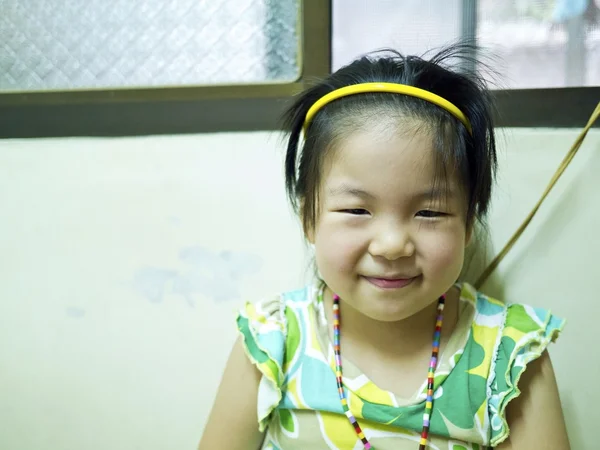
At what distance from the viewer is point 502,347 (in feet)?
2.44

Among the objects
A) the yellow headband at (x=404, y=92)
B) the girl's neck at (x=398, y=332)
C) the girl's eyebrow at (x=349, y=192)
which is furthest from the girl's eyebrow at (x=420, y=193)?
the girl's neck at (x=398, y=332)

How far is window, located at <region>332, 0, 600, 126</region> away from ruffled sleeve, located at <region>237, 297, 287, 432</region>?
1.68 feet

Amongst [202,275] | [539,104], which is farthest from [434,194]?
[202,275]

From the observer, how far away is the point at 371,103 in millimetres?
682

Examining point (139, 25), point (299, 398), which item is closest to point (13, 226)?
point (139, 25)

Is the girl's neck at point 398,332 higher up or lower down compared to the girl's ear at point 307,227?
lower down

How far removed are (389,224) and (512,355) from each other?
27 cm

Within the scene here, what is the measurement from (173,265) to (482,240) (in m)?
0.57

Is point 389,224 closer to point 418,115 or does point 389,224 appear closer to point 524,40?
point 418,115

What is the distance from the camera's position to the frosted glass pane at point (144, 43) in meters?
0.94

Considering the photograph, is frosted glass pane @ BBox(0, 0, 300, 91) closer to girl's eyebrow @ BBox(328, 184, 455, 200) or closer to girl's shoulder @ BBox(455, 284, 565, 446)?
girl's eyebrow @ BBox(328, 184, 455, 200)

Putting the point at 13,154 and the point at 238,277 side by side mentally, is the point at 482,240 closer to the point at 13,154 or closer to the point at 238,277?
the point at 238,277

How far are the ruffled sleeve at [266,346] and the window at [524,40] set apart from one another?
51 centimetres

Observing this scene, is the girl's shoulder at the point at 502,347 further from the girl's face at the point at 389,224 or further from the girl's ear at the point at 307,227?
the girl's ear at the point at 307,227
